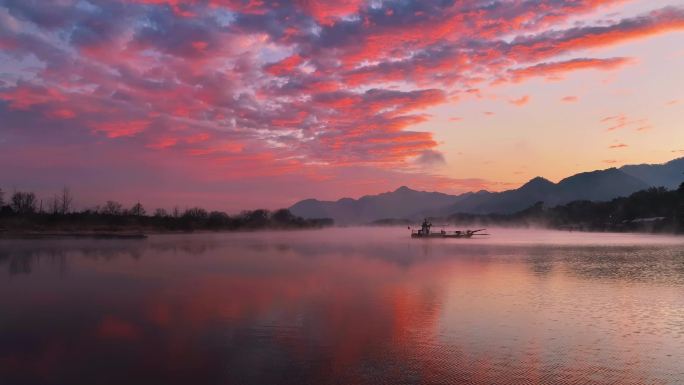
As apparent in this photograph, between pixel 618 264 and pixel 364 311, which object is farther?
pixel 618 264

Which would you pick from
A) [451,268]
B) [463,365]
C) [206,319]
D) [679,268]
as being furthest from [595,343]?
[679,268]

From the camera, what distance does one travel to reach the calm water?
14.4m

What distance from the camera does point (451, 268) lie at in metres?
45.7

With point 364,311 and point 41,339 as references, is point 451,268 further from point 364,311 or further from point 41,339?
point 41,339

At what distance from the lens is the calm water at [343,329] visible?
47.1ft

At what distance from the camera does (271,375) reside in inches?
550

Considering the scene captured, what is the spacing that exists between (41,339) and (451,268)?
116ft

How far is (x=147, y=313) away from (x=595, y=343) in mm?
20240

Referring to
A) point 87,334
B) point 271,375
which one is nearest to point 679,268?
point 271,375

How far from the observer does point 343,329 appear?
780 inches

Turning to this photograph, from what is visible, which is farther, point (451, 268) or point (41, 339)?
point (451, 268)

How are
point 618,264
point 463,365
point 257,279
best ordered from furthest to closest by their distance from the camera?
point 618,264, point 257,279, point 463,365

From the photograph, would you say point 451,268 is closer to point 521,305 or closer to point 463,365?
point 521,305

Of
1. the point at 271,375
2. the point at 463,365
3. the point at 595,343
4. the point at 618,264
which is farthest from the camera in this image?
the point at 618,264
